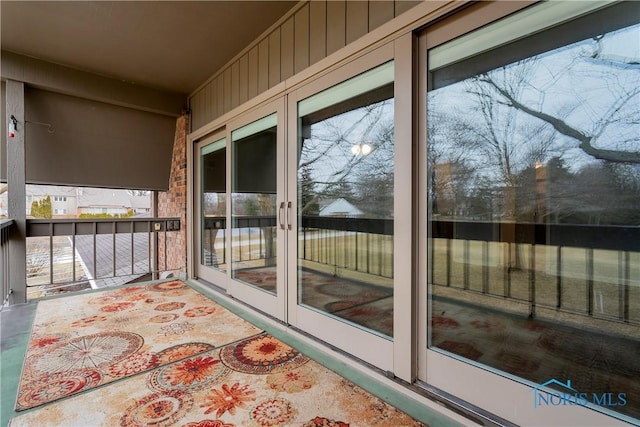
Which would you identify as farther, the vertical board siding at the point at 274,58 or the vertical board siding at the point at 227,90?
the vertical board siding at the point at 227,90

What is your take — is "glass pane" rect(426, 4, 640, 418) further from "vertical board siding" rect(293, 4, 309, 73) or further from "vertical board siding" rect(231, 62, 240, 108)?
"vertical board siding" rect(231, 62, 240, 108)

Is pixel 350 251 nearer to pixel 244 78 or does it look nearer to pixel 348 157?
pixel 348 157

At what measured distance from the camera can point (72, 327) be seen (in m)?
2.63

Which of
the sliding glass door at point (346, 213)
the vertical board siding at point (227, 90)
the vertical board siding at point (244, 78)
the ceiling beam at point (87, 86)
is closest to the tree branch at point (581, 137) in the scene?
the sliding glass door at point (346, 213)

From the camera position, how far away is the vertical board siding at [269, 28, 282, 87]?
8.87 feet

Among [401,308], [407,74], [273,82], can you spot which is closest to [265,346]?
[401,308]

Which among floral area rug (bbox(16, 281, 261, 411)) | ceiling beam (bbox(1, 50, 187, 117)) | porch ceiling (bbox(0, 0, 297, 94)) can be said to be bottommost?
floral area rug (bbox(16, 281, 261, 411))

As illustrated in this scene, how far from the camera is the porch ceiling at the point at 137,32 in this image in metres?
2.49

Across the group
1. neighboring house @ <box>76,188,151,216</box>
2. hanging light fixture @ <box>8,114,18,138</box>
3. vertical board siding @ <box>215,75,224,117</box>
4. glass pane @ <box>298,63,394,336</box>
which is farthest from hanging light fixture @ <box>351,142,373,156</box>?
neighboring house @ <box>76,188,151,216</box>

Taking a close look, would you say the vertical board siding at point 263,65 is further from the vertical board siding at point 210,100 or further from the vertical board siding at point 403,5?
the vertical board siding at point 403,5

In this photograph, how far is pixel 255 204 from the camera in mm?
3143

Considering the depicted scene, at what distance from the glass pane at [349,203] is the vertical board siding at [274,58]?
0.49 metres

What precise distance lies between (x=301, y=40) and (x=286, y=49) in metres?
0.22

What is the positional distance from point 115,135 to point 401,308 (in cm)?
444
